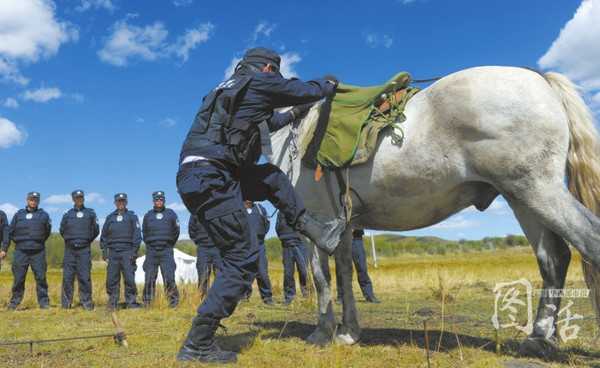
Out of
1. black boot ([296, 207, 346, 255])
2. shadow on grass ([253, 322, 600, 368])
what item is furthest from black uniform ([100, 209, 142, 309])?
black boot ([296, 207, 346, 255])

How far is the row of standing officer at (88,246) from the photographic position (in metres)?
Result: 11.0

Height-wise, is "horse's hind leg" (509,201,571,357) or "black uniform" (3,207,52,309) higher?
"black uniform" (3,207,52,309)

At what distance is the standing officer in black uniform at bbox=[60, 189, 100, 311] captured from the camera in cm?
1109

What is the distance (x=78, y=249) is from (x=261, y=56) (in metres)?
9.13

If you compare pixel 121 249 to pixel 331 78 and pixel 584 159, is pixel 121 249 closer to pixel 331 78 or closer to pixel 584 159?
pixel 331 78

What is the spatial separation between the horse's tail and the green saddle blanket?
1.27 m

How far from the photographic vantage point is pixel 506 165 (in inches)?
138

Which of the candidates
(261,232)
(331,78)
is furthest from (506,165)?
(261,232)

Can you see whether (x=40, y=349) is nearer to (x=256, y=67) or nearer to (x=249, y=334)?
(x=249, y=334)

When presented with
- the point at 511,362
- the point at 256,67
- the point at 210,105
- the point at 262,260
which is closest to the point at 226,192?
the point at 210,105

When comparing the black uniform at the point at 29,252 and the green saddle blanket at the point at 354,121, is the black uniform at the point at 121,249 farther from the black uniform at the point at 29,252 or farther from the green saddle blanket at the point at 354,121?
the green saddle blanket at the point at 354,121

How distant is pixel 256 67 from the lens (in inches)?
167

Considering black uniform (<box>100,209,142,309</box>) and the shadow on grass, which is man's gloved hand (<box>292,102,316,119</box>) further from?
black uniform (<box>100,209,142,309</box>)

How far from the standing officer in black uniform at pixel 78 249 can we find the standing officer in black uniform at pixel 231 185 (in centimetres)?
842
